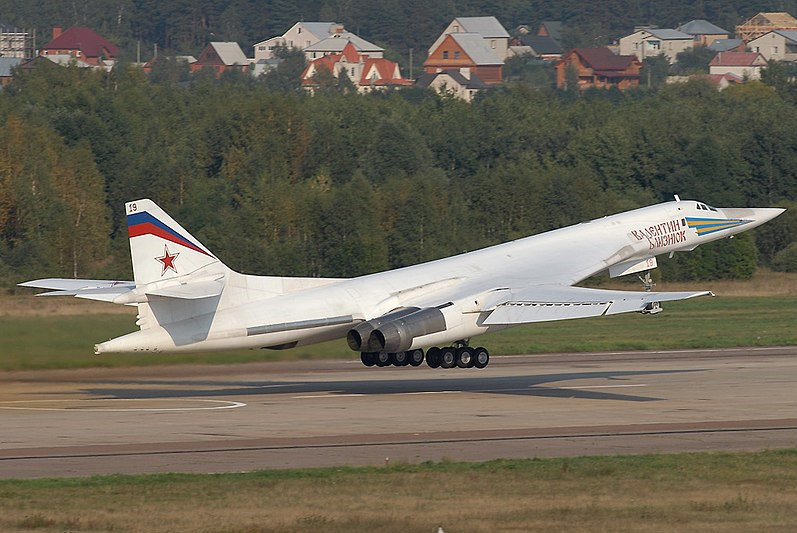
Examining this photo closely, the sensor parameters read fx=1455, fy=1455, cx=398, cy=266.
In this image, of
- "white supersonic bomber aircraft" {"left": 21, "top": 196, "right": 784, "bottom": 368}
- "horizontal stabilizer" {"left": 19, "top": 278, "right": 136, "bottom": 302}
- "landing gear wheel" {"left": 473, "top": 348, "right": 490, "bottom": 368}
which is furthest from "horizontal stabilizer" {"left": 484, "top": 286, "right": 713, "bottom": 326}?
"horizontal stabilizer" {"left": 19, "top": 278, "right": 136, "bottom": 302}

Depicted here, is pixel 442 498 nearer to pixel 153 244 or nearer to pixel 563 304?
pixel 153 244

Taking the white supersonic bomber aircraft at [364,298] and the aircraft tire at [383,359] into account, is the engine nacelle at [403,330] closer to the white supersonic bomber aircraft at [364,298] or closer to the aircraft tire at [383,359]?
the white supersonic bomber aircraft at [364,298]

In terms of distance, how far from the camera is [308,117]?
108062 millimetres

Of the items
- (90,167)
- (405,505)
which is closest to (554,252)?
(405,505)

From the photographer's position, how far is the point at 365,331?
36.1m

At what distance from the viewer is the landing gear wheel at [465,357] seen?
38.2 m

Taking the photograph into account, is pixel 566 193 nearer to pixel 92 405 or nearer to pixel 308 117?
pixel 308 117

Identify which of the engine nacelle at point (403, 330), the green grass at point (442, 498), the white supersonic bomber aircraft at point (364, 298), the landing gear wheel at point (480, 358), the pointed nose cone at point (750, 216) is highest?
the pointed nose cone at point (750, 216)

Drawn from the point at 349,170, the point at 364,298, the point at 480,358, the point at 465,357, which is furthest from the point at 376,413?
the point at 349,170

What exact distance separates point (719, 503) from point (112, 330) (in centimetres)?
2291

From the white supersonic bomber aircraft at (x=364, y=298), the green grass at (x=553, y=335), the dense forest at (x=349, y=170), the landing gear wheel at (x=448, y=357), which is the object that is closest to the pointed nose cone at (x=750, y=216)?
the white supersonic bomber aircraft at (x=364, y=298)

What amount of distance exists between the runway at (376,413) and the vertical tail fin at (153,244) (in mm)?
3321

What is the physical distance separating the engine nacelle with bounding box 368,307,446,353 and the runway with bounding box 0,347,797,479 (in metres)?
1.51

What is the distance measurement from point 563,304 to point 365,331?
4973 millimetres
